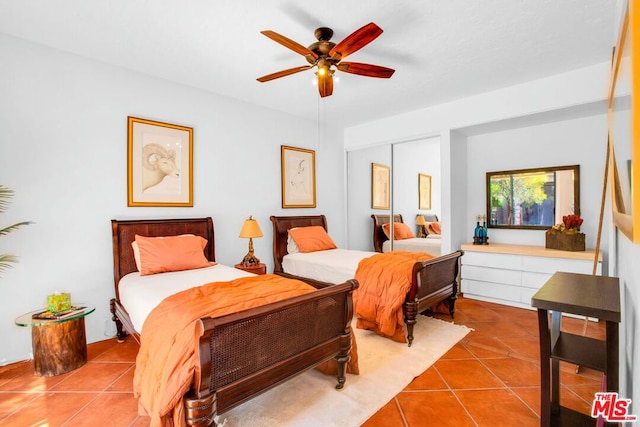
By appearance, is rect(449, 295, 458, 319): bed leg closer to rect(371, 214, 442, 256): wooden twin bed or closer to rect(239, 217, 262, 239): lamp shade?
rect(371, 214, 442, 256): wooden twin bed

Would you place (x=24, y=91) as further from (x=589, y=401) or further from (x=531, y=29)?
(x=589, y=401)

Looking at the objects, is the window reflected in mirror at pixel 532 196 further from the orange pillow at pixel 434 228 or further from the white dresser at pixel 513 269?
the orange pillow at pixel 434 228

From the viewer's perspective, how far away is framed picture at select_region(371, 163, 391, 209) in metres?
5.23

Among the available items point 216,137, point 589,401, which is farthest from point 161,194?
Answer: point 589,401

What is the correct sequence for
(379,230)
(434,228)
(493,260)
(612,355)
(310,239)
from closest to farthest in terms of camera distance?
(612,355) < (493,260) < (310,239) < (434,228) < (379,230)

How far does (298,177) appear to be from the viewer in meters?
5.02

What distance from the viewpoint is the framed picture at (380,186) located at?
523 centimetres

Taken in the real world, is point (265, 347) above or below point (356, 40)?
below

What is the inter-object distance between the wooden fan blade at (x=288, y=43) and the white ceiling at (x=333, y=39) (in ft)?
0.95

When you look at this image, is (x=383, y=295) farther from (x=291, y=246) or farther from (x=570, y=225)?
(x=570, y=225)

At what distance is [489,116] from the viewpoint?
13.2 ft

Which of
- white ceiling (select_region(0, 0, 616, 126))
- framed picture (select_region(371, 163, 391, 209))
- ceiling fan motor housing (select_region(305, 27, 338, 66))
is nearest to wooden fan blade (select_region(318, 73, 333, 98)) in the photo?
ceiling fan motor housing (select_region(305, 27, 338, 66))

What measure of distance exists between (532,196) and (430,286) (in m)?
2.41

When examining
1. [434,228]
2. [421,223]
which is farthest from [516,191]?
[421,223]
